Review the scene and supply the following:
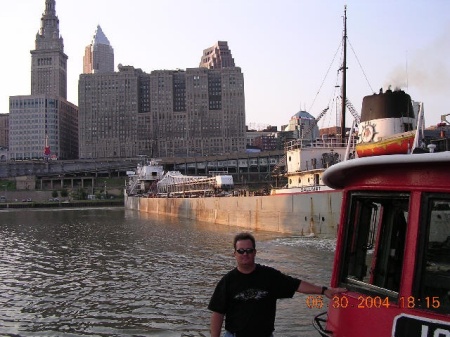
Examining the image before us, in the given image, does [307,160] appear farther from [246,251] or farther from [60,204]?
[60,204]

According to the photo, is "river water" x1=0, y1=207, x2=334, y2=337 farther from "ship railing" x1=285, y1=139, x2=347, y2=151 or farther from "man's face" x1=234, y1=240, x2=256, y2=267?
"ship railing" x1=285, y1=139, x2=347, y2=151

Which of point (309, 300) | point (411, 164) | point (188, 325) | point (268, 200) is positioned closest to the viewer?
point (411, 164)

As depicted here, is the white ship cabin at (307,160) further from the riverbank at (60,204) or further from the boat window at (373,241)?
the riverbank at (60,204)

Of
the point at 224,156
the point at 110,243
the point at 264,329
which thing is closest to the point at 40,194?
the point at 224,156

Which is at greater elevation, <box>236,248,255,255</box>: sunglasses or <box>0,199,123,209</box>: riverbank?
<box>236,248,255,255</box>: sunglasses

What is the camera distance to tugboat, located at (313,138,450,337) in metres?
4.74

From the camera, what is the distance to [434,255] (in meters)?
4.87

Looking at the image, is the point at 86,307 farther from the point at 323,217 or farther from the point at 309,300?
the point at 323,217

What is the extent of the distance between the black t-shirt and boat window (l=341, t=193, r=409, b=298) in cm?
109

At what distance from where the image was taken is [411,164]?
5.03m

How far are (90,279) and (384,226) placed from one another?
14659 mm

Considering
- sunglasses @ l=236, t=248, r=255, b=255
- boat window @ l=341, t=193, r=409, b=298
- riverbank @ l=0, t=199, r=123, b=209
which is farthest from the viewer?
riverbank @ l=0, t=199, r=123, b=209
